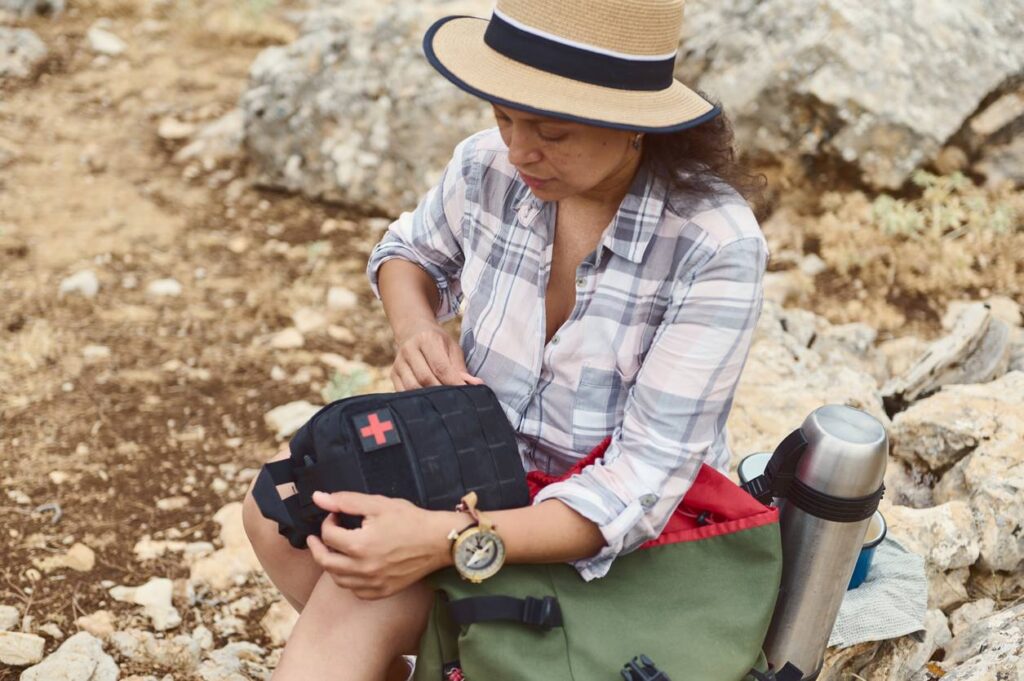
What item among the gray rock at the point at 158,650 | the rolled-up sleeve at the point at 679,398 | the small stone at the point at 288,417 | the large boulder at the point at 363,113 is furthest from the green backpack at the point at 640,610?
the large boulder at the point at 363,113

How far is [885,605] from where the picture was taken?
2.46m

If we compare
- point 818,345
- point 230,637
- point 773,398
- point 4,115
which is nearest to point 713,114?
point 773,398

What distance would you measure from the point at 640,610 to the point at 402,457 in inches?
21.5

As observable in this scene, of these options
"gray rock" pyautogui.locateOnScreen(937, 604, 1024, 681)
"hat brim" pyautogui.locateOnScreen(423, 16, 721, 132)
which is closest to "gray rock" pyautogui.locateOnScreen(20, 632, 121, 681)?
"hat brim" pyautogui.locateOnScreen(423, 16, 721, 132)

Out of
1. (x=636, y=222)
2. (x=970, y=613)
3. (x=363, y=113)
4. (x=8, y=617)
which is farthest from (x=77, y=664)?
(x=363, y=113)

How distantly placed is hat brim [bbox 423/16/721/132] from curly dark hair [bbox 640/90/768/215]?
12cm

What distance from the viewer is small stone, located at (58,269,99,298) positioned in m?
4.58

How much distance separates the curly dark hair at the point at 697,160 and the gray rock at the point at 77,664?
198cm

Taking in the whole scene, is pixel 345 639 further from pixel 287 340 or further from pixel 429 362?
pixel 287 340

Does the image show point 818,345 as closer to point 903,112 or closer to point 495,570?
point 903,112

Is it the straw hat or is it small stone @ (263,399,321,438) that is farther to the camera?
small stone @ (263,399,321,438)

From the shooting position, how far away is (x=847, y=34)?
4883mm

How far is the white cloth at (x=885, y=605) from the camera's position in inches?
95.9

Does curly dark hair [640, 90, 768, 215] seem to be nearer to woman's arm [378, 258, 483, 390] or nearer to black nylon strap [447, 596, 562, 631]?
woman's arm [378, 258, 483, 390]
